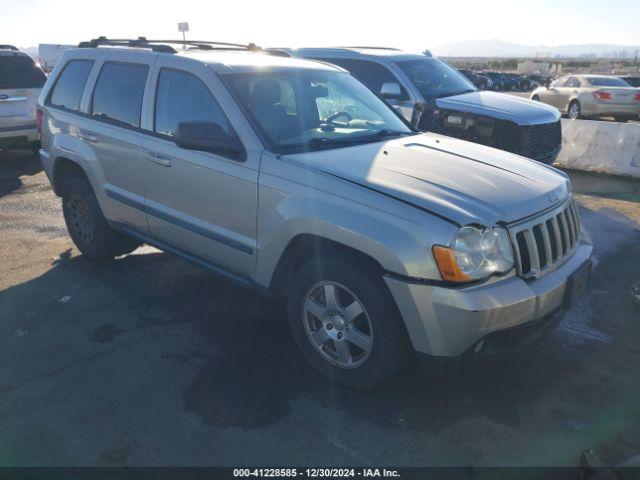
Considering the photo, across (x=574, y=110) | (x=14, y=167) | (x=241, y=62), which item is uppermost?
(x=241, y=62)

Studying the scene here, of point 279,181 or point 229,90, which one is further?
point 229,90

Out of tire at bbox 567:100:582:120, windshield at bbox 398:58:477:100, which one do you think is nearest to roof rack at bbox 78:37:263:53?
windshield at bbox 398:58:477:100

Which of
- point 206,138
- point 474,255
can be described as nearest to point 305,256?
point 206,138

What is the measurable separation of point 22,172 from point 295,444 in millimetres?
8594

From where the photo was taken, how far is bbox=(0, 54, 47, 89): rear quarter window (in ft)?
31.2

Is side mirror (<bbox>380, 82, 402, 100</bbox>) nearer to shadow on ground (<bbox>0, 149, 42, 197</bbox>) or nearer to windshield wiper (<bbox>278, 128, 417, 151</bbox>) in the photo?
windshield wiper (<bbox>278, 128, 417, 151</bbox>)

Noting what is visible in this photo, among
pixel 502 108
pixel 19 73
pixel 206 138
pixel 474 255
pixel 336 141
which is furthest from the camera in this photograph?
pixel 19 73

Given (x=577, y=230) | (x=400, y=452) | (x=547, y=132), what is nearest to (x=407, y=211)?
(x=400, y=452)

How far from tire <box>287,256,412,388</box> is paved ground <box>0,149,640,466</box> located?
7.1 inches

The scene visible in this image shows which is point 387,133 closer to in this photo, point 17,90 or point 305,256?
point 305,256

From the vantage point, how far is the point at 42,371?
142 inches

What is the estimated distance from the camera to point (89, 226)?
17.5 feet

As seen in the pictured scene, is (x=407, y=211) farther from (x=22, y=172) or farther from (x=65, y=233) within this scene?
(x=22, y=172)

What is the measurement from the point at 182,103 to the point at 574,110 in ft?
58.8
